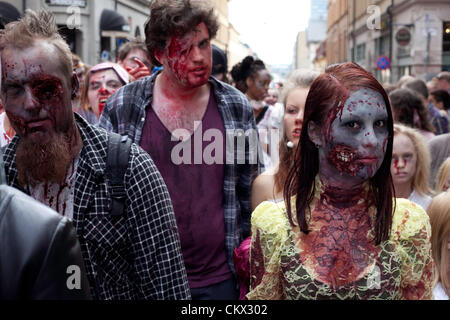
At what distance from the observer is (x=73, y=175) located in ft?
7.21

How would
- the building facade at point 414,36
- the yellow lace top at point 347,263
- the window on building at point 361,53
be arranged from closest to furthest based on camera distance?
1. the yellow lace top at point 347,263
2. the building facade at point 414,36
3. the window on building at point 361,53

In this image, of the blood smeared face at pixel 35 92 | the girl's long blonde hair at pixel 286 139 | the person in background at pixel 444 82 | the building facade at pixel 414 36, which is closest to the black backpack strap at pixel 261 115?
the girl's long blonde hair at pixel 286 139

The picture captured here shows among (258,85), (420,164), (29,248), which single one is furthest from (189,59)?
(258,85)

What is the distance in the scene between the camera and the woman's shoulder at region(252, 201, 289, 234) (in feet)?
6.86

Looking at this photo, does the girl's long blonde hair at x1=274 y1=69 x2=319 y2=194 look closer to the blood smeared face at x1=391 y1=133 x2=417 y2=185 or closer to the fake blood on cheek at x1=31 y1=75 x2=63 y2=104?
the blood smeared face at x1=391 y1=133 x2=417 y2=185

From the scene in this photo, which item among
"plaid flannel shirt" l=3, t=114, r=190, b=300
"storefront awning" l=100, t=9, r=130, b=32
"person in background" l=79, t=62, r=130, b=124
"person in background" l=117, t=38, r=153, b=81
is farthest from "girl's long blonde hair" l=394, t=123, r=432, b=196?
"storefront awning" l=100, t=9, r=130, b=32

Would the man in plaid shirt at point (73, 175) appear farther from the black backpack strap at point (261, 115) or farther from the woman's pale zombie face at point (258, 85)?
the woman's pale zombie face at point (258, 85)

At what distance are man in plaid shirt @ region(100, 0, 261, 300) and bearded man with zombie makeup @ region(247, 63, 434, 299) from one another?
0.93 m

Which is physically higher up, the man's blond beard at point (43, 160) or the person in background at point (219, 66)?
the person in background at point (219, 66)

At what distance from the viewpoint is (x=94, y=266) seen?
2.10 meters

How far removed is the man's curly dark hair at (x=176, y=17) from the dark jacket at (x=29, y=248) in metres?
2.06

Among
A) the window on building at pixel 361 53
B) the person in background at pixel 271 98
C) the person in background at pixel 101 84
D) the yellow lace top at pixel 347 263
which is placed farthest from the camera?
the window on building at pixel 361 53

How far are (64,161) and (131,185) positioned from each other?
26 centimetres

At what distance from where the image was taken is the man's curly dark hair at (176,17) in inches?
124
